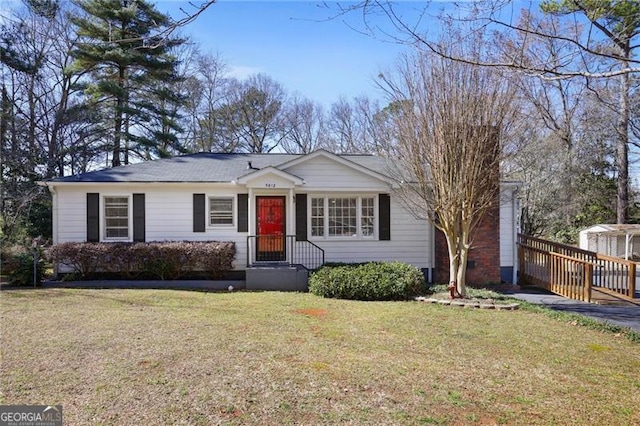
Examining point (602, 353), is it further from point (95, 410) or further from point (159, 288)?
point (159, 288)

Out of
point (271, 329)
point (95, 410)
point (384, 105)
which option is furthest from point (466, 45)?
point (95, 410)

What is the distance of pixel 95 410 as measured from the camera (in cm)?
352

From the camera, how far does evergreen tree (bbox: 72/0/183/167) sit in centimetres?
1931

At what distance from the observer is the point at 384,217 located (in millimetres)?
12375

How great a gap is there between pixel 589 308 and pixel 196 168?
37.2 ft

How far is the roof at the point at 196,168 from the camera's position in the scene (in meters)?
11.9

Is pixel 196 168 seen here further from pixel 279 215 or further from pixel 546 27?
pixel 546 27

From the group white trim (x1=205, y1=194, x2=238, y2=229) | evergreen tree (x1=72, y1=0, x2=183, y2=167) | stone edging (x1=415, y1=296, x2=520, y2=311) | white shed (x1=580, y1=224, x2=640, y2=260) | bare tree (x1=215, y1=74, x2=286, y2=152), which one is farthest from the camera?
bare tree (x1=215, y1=74, x2=286, y2=152)

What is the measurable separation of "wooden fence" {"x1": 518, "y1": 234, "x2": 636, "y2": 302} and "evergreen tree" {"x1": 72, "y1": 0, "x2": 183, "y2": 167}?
17652mm

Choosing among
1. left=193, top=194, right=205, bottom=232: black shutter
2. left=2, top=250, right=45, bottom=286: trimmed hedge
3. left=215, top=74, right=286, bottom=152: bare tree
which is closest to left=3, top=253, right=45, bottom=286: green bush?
left=2, top=250, right=45, bottom=286: trimmed hedge

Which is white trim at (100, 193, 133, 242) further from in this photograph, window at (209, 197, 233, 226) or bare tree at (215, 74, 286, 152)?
bare tree at (215, 74, 286, 152)

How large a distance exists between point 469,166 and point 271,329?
18.0 ft

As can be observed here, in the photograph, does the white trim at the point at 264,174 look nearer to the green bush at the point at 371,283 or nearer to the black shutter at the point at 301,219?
the black shutter at the point at 301,219

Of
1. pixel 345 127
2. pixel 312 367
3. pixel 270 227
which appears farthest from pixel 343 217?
pixel 345 127
